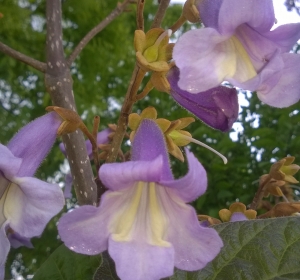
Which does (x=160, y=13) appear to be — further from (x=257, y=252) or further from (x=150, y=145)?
(x=257, y=252)

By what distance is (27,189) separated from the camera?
0.50 m

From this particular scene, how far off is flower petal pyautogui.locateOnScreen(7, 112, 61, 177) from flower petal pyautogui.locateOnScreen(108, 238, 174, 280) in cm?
13

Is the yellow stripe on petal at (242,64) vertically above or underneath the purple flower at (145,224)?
above

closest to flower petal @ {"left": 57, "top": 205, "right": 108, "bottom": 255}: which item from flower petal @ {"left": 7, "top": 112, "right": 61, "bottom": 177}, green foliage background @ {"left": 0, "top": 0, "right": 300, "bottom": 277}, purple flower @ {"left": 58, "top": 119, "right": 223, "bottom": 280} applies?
purple flower @ {"left": 58, "top": 119, "right": 223, "bottom": 280}

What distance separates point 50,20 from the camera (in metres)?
0.86

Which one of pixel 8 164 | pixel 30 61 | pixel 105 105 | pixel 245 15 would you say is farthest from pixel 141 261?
pixel 105 105

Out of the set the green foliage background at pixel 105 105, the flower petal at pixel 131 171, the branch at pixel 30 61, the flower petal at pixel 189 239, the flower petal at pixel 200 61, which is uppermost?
the flower petal at pixel 200 61

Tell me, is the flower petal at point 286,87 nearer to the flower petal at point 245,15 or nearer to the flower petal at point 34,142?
the flower petal at point 245,15

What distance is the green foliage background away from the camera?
1479 mm

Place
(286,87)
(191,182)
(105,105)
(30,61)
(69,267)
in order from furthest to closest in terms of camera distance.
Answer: (105,105) < (30,61) < (69,267) < (286,87) < (191,182)

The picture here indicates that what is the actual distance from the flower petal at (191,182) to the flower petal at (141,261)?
6 cm

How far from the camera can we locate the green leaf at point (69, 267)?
0.65m

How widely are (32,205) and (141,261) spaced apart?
12 centimetres

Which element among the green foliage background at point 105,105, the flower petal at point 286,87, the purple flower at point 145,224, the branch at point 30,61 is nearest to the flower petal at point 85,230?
the purple flower at point 145,224
